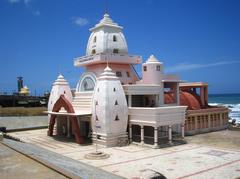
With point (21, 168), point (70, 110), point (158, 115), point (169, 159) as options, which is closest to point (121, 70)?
point (70, 110)

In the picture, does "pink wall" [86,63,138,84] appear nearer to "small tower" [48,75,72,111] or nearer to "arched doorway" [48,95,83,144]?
"small tower" [48,75,72,111]

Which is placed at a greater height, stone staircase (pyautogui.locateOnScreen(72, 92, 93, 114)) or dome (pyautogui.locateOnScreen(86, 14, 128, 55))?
dome (pyautogui.locateOnScreen(86, 14, 128, 55))

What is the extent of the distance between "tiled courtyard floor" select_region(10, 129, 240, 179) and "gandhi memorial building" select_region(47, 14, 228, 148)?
156 centimetres

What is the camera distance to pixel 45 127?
35.2m

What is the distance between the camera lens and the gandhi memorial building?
2294 centimetres

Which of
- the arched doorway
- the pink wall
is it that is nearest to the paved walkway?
the arched doorway

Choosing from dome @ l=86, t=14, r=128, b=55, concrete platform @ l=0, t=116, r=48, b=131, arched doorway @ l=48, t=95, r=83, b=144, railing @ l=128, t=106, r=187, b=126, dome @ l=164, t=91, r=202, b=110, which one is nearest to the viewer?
railing @ l=128, t=106, r=187, b=126

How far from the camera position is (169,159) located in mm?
18281

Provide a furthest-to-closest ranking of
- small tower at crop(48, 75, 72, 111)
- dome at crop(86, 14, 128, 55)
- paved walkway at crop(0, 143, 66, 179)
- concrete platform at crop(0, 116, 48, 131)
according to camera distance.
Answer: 1. concrete platform at crop(0, 116, 48, 131)
2. small tower at crop(48, 75, 72, 111)
3. dome at crop(86, 14, 128, 55)
4. paved walkway at crop(0, 143, 66, 179)

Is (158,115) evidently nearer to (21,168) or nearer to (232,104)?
(21,168)

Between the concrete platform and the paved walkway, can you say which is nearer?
the paved walkway

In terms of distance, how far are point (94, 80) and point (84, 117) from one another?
11.8 ft

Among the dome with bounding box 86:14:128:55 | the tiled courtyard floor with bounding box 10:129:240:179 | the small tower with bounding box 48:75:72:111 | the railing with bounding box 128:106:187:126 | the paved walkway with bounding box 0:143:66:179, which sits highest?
the dome with bounding box 86:14:128:55

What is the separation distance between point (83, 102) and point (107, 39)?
21.4 ft
